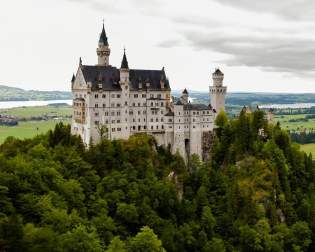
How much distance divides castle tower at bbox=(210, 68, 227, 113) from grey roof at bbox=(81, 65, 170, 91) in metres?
15.2

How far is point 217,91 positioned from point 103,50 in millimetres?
32452

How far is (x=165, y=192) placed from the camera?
102 meters

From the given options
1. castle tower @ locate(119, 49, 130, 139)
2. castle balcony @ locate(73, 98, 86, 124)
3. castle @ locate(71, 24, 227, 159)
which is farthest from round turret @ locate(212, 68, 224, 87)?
castle balcony @ locate(73, 98, 86, 124)

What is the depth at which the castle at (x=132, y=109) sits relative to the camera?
11062 cm

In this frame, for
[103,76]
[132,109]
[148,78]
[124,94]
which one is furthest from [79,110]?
[148,78]

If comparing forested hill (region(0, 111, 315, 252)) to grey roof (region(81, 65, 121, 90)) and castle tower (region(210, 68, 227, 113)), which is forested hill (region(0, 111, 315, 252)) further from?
grey roof (region(81, 65, 121, 90))

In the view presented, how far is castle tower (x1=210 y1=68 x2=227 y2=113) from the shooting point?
423 ft

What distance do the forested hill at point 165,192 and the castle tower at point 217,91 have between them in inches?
251

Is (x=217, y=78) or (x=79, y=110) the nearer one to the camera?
(x=79, y=110)

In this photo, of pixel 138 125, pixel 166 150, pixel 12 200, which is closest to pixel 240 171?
pixel 166 150

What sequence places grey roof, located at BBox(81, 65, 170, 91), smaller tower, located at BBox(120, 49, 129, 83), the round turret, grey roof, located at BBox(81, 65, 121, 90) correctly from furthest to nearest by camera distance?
the round turret, smaller tower, located at BBox(120, 49, 129, 83), grey roof, located at BBox(81, 65, 170, 91), grey roof, located at BBox(81, 65, 121, 90)

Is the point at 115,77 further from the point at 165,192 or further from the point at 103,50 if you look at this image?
the point at 165,192

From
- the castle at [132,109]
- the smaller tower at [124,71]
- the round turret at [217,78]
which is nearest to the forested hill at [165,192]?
the castle at [132,109]

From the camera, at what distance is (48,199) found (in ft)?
262
